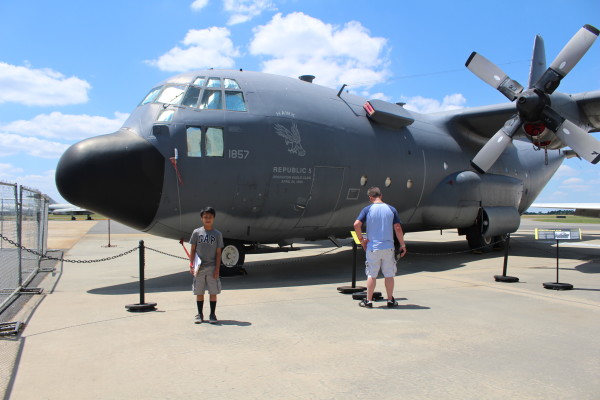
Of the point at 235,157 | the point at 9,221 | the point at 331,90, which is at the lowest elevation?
the point at 9,221

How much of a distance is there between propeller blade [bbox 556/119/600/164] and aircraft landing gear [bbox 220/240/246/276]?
8.88 metres

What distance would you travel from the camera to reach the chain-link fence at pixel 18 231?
842 centimetres

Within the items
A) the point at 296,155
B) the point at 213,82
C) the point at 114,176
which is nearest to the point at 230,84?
the point at 213,82

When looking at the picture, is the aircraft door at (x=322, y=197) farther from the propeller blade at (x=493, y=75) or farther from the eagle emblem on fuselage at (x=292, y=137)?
the propeller blade at (x=493, y=75)

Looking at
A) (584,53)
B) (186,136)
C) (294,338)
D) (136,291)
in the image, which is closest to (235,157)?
(186,136)

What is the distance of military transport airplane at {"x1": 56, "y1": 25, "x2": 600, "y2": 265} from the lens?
351 inches

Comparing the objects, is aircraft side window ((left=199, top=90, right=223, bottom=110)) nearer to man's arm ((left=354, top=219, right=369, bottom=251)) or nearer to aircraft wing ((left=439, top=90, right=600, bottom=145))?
man's arm ((left=354, top=219, right=369, bottom=251))

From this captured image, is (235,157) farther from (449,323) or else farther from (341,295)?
(449,323)

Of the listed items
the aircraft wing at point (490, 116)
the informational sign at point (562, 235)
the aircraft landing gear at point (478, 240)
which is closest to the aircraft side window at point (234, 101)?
the informational sign at point (562, 235)

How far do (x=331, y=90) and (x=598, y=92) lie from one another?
783 cm

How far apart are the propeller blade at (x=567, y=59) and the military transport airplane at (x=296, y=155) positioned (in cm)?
3

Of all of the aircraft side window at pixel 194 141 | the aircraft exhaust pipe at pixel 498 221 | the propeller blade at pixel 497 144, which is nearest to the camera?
the aircraft side window at pixel 194 141

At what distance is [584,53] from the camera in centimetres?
1266

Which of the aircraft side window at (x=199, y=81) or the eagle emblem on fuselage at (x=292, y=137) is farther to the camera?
the eagle emblem on fuselage at (x=292, y=137)
